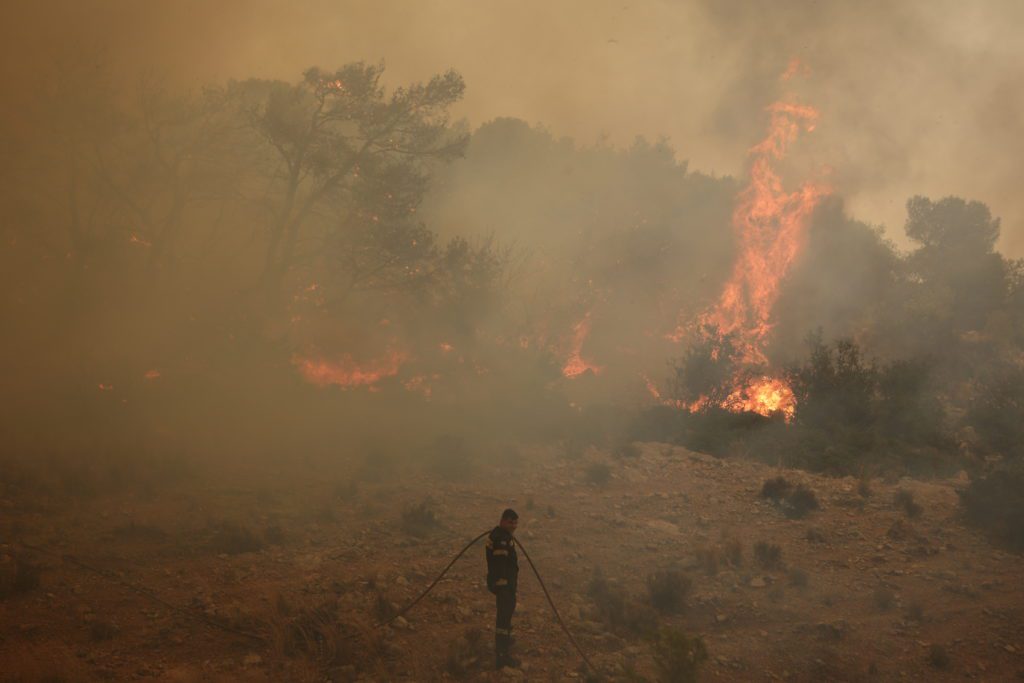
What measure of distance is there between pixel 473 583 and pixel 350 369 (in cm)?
1417

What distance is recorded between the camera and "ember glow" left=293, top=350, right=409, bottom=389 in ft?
72.3

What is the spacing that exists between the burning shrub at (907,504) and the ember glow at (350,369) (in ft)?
52.0

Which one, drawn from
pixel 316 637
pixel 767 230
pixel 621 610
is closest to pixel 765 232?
pixel 767 230

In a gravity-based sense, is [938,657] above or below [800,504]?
below

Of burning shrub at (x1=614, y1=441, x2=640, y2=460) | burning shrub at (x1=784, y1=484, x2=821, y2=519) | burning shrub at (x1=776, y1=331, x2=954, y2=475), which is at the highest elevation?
burning shrub at (x1=776, y1=331, x2=954, y2=475)

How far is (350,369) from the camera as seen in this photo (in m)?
23.0

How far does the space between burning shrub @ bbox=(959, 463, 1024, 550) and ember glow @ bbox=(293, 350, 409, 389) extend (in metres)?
17.1

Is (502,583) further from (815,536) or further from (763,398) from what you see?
(763,398)

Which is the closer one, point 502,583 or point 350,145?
point 502,583

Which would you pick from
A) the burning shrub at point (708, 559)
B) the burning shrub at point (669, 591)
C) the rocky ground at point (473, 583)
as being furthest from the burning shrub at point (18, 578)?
the burning shrub at point (708, 559)

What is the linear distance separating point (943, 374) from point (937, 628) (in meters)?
26.5

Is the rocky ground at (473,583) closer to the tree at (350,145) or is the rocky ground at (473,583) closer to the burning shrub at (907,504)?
the burning shrub at (907,504)

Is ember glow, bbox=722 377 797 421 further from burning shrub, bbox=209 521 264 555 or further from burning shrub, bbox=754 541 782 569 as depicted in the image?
burning shrub, bbox=209 521 264 555

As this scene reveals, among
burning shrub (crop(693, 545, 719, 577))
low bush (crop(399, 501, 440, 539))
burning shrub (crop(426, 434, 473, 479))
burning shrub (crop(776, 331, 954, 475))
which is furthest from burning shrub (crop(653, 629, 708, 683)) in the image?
burning shrub (crop(776, 331, 954, 475))
